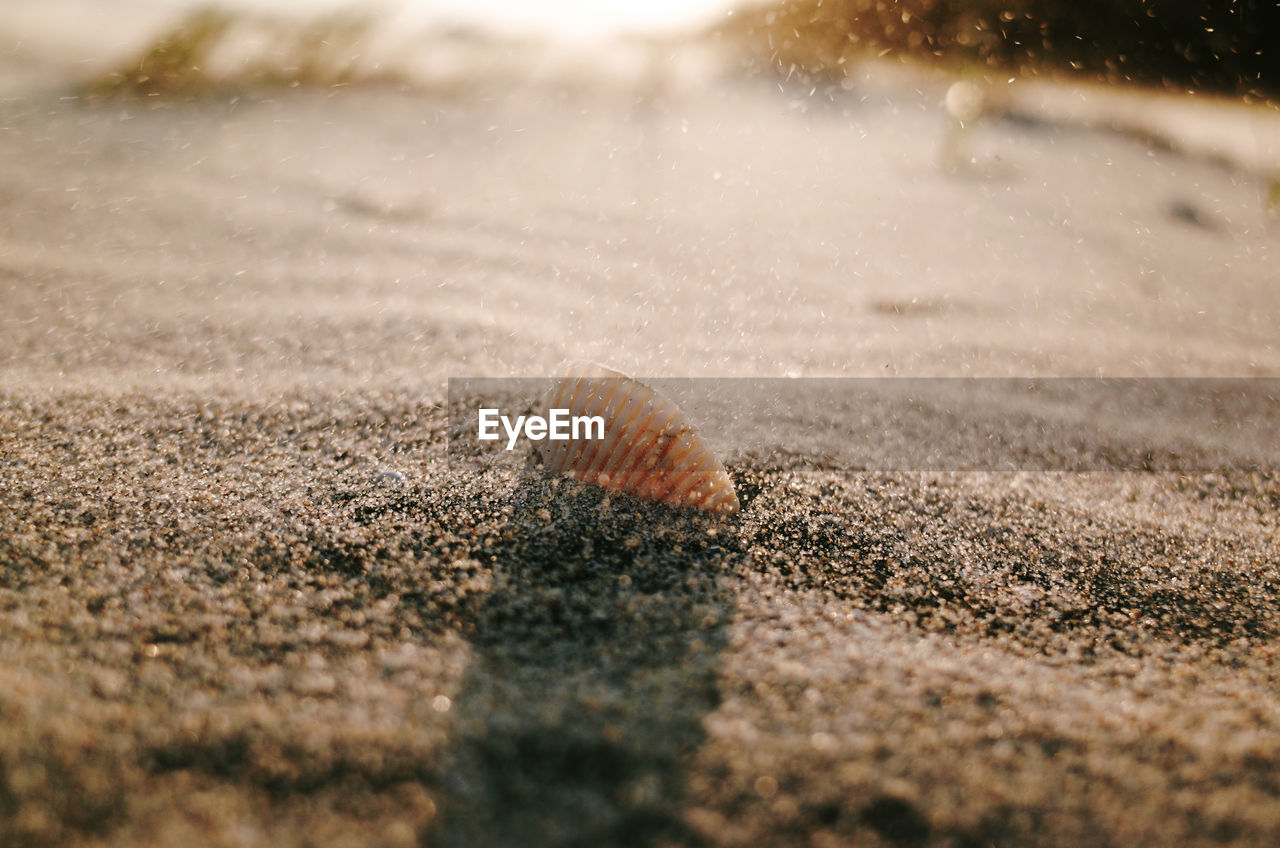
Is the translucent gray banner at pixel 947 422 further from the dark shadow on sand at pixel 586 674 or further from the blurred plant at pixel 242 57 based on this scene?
the blurred plant at pixel 242 57

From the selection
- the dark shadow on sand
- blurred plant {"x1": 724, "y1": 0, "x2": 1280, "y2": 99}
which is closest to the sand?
the dark shadow on sand

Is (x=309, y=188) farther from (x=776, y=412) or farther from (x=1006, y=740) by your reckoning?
(x=1006, y=740)

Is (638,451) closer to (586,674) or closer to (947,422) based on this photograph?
(586,674)

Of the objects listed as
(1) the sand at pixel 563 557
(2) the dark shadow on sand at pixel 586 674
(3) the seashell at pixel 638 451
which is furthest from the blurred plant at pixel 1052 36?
(2) the dark shadow on sand at pixel 586 674

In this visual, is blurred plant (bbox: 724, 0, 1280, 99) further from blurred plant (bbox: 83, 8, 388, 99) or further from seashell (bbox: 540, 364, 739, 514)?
seashell (bbox: 540, 364, 739, 514)

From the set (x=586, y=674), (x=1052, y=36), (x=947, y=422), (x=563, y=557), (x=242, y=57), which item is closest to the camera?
(x=586, y=674)

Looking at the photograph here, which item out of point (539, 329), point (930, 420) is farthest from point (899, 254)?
point (539, 329)

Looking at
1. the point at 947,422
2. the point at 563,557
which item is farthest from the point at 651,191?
the point at 563,557

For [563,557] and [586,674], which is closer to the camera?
[586,674]
